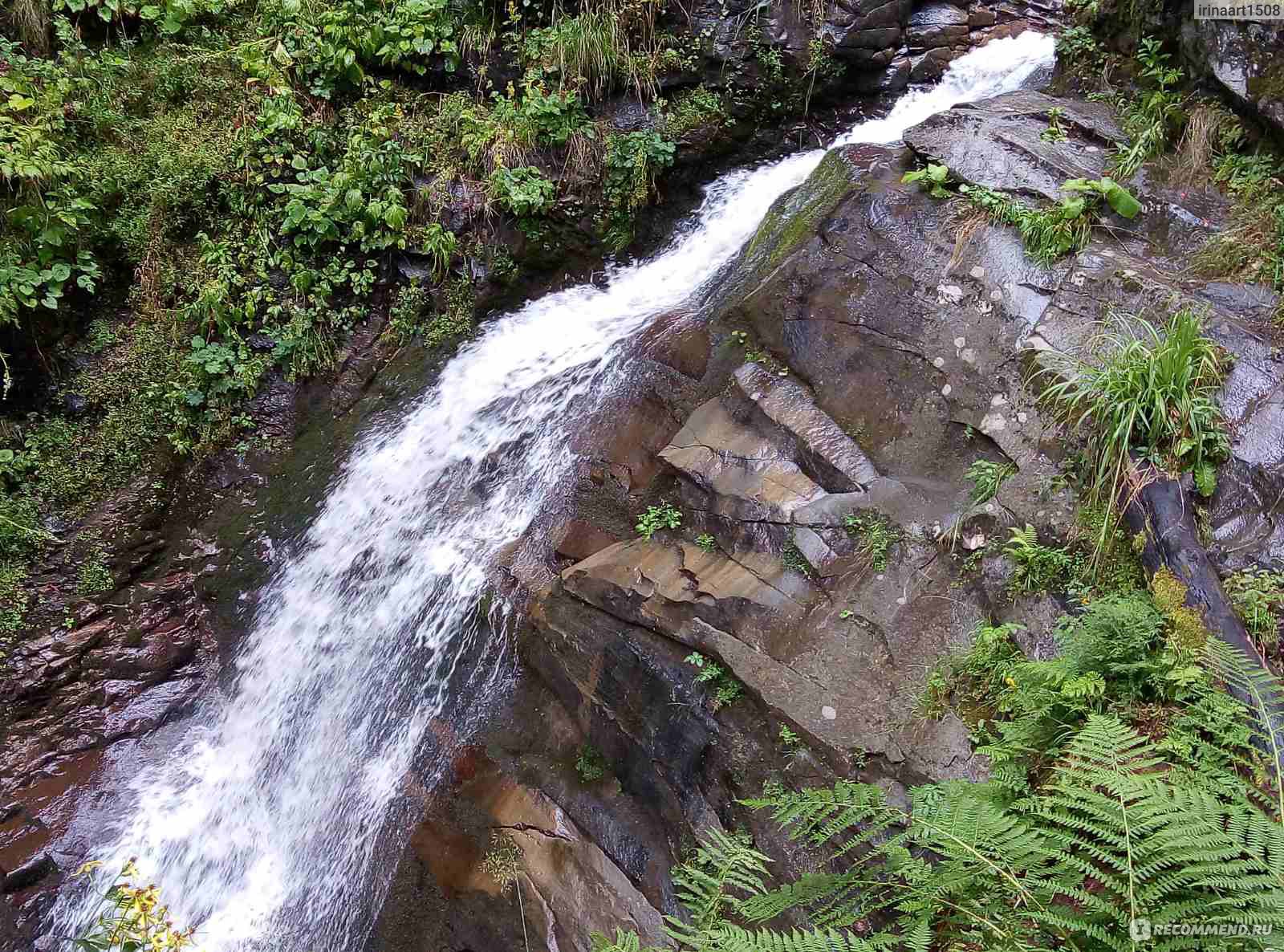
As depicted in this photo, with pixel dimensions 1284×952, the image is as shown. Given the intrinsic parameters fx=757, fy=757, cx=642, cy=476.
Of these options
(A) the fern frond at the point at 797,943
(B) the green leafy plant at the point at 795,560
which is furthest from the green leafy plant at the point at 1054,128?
(A) the fern frond at the point at 797,943

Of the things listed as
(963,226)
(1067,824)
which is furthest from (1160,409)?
(1067,824)

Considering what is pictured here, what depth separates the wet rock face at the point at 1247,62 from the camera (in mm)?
4520

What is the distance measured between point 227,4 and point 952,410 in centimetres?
789

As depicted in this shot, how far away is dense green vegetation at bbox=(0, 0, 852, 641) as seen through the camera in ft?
21.0

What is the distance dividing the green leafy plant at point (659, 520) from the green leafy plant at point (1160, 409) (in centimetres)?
233

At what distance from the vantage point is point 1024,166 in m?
5.26

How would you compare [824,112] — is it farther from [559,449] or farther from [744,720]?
[744,720]

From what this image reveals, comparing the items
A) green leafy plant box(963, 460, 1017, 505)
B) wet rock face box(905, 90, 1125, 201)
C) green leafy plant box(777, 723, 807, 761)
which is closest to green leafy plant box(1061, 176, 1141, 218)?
wet rock face box(905, 90, 1125, 201)

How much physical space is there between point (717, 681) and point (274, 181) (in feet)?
19.9

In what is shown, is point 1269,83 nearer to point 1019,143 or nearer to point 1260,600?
point 1019,143

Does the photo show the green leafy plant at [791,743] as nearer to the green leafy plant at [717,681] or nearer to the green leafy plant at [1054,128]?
the green leafy plant at [717,681]

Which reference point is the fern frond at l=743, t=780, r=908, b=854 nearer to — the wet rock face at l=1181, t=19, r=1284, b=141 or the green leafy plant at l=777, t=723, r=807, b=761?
the green leafy plant at l=777, t=723, r=807, b=761

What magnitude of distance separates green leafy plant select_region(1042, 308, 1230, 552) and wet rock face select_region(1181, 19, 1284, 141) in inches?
67.5

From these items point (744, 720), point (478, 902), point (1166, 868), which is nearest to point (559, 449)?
point (744, 720)
